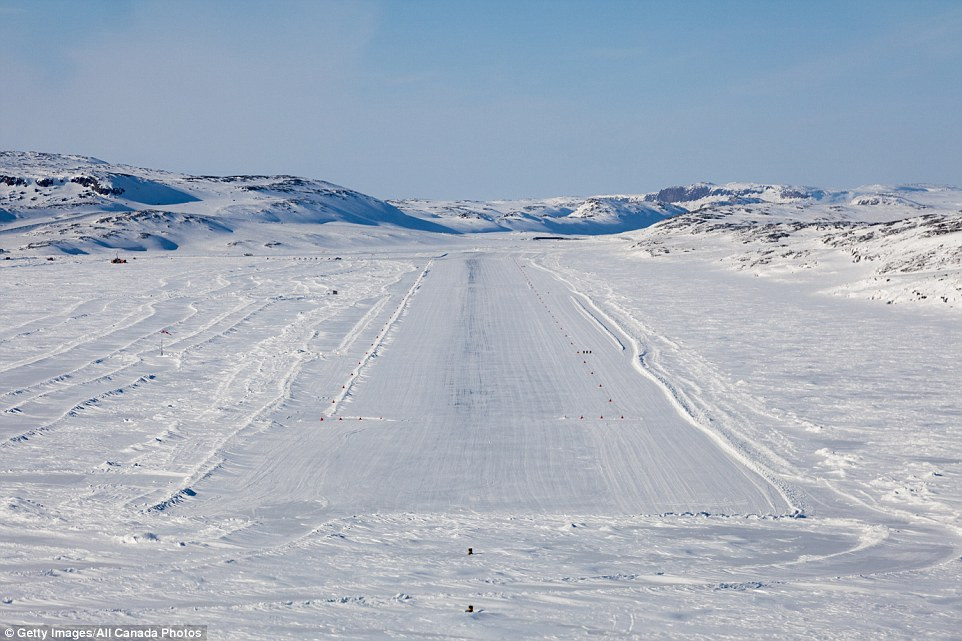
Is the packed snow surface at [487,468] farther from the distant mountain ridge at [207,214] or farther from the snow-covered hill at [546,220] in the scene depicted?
the snow-covered hill at [546,220]

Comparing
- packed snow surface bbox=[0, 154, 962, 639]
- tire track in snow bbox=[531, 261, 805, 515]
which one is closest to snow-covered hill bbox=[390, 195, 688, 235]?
packed snow surface bbox=[0, 154, 962, 639]

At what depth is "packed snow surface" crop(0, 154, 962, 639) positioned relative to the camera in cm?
745

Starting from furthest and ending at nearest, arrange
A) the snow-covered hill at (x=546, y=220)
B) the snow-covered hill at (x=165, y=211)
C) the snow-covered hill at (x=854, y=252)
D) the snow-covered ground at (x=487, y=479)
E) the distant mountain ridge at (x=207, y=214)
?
the snow-covered hill at (x=546, y=220) < the distant mountain ridge at (x=207, y=214) < the snow-covered hill at (x=165, y=211) < the snow-covered hill at (x=854, y=252) < the snow-covered ground at (x=487, y=479)

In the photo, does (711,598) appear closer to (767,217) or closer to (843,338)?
(843,338)

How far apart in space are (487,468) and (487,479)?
0.49m

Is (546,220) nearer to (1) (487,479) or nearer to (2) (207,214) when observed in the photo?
(2) (207,214)

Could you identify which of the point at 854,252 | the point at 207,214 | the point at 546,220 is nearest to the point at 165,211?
the point at 207,214

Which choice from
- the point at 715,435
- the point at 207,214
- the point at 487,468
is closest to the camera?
the point at 487,468

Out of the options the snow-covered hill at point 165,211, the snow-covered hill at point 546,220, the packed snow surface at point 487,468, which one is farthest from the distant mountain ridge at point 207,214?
the packed snow surface at point 487,468

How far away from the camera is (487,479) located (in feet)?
36.8

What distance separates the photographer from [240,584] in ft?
25.6

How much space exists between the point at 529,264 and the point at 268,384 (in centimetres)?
4103

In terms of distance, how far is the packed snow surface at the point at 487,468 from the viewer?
293 inches

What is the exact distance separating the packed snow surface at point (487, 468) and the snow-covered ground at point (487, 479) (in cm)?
4
